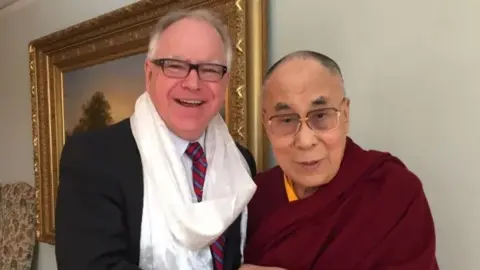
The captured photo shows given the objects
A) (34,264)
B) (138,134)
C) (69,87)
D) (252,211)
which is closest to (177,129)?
(138,134)

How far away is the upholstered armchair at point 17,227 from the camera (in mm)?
2828

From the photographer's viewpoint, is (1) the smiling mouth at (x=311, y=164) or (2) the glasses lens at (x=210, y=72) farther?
(2) the glasses lens at (x=210, y=72)

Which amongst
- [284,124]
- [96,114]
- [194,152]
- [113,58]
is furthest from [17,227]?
[284,124]

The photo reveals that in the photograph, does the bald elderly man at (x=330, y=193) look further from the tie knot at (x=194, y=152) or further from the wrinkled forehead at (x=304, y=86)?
the tie knot at (x=194, y=152)

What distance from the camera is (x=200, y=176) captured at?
1352 millimetres

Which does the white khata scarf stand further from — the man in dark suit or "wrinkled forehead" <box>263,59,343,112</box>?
"wrinkled forehead" <box>263,59,343,112</box>

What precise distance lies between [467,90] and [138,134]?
2.43ft

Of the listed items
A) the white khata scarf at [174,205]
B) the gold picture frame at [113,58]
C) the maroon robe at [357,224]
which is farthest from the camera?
the gold picture frame at [113,58]

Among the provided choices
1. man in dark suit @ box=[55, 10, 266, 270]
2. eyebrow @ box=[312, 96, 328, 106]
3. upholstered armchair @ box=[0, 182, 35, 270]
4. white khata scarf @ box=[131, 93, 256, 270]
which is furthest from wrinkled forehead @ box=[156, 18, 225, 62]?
upholstered armchair @ box=[0, 182, 35, 270]

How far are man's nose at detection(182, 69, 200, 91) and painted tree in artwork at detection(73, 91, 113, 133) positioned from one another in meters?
1.18

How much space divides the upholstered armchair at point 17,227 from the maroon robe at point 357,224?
6.30 ft

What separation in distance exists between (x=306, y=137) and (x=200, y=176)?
301 millimetres

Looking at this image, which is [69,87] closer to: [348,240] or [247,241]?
[247,241]

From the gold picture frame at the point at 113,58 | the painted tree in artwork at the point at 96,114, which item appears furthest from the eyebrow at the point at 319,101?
the painted tree in artwork at the point at 96,114
